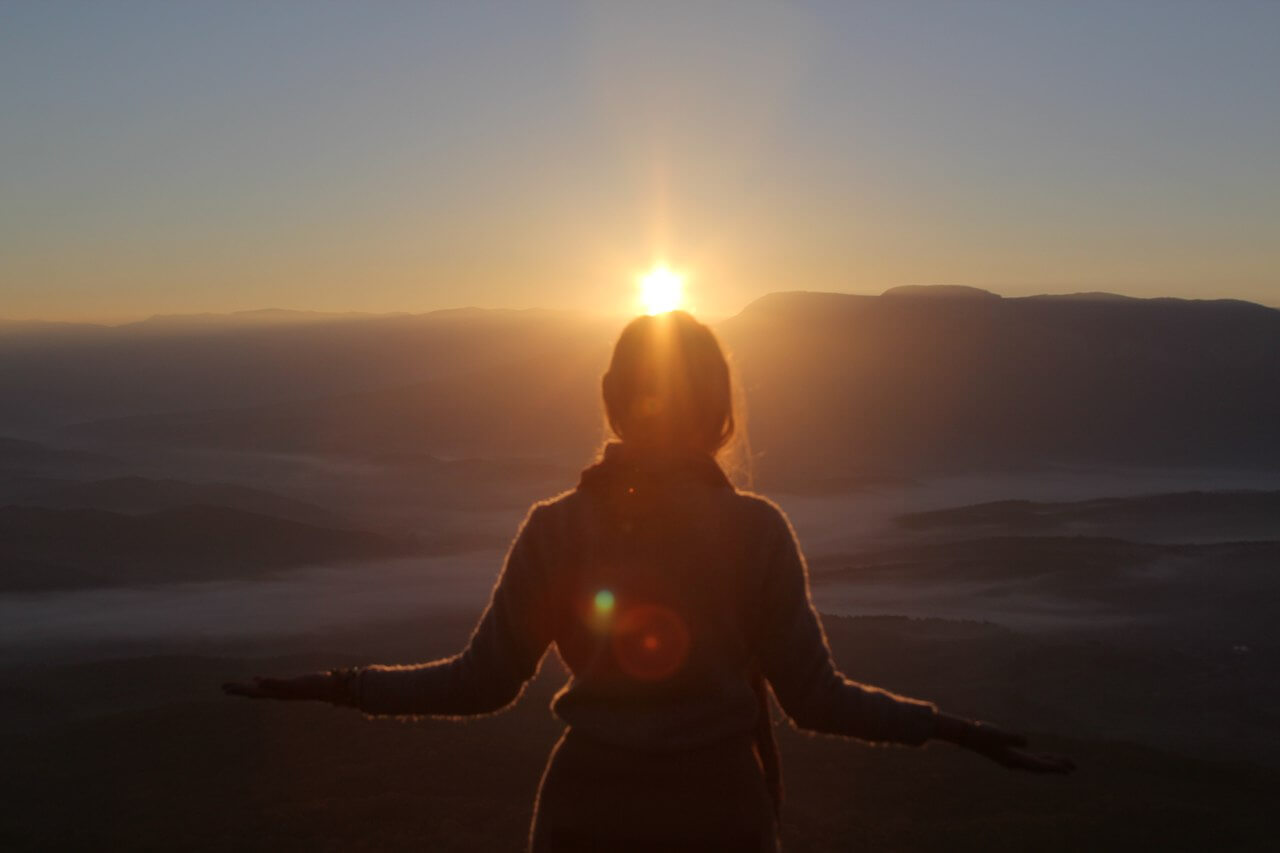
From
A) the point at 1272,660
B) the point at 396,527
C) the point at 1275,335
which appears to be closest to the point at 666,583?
the point at 1272,660

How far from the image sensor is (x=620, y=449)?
2248mm

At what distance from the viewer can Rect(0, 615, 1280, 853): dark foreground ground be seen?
10906mm

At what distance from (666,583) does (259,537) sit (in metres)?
60.9

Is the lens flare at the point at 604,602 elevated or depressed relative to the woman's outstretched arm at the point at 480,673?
elevated

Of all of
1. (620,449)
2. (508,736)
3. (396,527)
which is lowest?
(396,527)

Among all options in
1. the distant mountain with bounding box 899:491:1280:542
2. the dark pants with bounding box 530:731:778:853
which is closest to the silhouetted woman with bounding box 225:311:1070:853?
the dark pants with bounding box 530:731:778:853

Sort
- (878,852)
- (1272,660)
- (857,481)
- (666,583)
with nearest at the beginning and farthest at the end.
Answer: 1. (666,583)
2. (878,852)
3. (1272,660)
4. (857,481)

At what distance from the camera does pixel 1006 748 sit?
2.06 metres

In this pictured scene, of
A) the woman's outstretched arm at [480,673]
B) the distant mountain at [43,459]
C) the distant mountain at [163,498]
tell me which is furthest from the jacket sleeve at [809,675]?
the distant mountain at [43,459]

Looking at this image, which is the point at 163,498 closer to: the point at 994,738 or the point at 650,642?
the point at 650,642

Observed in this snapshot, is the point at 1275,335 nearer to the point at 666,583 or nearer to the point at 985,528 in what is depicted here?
the point at 985,528

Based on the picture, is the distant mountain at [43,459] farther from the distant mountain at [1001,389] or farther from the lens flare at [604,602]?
the lens flare at [604,602]

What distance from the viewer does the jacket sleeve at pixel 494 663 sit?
2.23 metres

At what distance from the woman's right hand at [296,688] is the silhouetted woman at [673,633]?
14.5 inches
